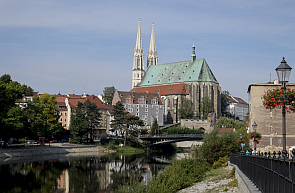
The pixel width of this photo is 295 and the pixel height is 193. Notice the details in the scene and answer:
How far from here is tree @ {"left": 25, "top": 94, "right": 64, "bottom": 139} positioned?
74.7 meters

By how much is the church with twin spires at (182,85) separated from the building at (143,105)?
22.2 feet

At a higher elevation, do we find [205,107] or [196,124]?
[205,107]

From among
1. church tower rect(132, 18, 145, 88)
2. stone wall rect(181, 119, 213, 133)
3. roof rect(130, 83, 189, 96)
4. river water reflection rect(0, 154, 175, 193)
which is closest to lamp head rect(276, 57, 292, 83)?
river water reflection rect(0, 154, 175, 193)

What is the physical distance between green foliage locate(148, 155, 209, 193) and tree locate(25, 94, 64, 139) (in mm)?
39696

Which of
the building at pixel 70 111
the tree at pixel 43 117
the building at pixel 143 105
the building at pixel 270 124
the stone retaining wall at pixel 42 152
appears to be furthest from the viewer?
the building at pixel 143 105

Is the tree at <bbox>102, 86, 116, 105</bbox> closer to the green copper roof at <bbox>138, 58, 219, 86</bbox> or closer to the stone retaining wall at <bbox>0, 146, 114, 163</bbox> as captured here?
the green copper roof at <bbox>138, 58, 219, 86</bbox>

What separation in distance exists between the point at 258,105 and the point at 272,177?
48.8 metres

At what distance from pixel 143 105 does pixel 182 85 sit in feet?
64.8

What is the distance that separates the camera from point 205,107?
455 feet

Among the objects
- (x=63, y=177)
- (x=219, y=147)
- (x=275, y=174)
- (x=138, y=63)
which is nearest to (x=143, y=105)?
(x=138, y=63)

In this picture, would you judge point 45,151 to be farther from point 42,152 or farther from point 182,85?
point 182,85

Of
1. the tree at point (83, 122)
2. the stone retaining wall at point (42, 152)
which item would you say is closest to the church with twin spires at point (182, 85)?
the tree at point (83, 122)

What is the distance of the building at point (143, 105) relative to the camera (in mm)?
133000

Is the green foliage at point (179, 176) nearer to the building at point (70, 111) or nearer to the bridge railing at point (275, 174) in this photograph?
the bridge railing at point (275, 174)
